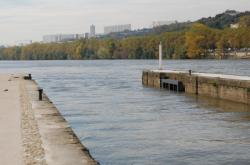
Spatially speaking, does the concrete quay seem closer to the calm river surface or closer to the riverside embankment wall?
the calm river surface

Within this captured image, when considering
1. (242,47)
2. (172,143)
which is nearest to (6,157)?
(172,143)

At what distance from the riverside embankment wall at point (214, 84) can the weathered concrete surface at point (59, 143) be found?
14.6m

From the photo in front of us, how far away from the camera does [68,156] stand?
1379cm

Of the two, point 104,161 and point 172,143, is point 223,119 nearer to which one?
point 172,143

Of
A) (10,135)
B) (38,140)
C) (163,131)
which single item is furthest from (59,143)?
(163,131)

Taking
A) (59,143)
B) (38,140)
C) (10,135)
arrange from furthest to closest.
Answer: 1. (10,135)
2. (38,140)
3. (59,143)

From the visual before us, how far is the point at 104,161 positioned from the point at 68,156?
231 centimetres

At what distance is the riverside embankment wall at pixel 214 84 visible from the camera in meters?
33.5

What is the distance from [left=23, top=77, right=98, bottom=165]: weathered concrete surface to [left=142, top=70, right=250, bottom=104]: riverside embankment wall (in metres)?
14.6

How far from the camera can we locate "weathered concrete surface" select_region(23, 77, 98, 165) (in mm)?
13352

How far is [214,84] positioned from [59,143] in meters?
25.4

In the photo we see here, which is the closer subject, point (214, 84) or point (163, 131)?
point (163, 131)

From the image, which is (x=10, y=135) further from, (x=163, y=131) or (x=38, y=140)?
(x=163, y=131)

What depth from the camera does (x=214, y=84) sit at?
3934cm
